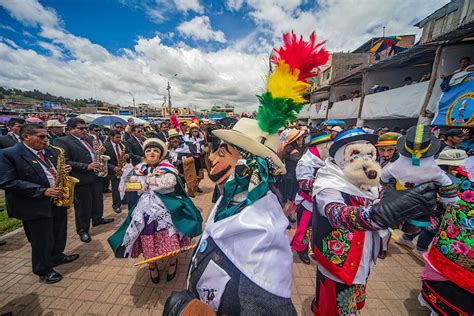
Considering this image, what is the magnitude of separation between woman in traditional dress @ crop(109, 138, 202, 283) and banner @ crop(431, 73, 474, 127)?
28.8 feet

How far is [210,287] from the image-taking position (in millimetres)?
1231

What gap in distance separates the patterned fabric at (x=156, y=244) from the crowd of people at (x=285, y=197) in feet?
0.04

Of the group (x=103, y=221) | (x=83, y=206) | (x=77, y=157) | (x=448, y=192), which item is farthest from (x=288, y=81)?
(x=103, y=221)

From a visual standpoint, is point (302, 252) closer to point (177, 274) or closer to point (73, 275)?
point (177, 274)

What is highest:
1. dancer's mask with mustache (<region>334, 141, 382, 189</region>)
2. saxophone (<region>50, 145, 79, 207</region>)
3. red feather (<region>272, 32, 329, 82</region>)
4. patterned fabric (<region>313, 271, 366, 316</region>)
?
red feather (<region>272, 32, 329, 82</region>)

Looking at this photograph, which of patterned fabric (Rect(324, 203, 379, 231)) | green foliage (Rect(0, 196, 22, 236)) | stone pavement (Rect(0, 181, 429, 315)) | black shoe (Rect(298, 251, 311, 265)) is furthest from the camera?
green foliage (Rect(0, 196, 22, 236))

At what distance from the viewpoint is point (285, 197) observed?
4395mm

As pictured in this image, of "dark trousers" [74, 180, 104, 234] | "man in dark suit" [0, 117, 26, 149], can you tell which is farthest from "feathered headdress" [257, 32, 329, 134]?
"man in dark suit" [0, 117, 26, 149]

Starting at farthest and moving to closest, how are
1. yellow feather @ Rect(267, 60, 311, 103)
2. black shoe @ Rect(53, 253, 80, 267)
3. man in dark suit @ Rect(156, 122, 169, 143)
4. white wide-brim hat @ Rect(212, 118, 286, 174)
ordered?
man in dark suit @ Rect(156, 122, 169, 143), black shoe @ Rect(53, 253, 80, 267), yellow feather @ Rect(267, 60, 311, 103), white wide-brim hat @ Rect(212, 118, 286, 174)

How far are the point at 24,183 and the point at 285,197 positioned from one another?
4460mm

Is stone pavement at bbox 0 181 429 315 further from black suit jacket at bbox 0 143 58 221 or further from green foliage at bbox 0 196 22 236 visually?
black suit jacket at bbox 0 143 58 221

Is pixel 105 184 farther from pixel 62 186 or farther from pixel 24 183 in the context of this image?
pixel 24 183

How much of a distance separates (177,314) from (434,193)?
1.54 meters

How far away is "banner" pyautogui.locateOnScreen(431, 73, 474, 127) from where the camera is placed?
19.5 ft
